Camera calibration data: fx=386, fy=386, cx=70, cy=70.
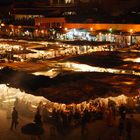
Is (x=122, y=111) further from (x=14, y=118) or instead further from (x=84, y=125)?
(x=14, y=118)

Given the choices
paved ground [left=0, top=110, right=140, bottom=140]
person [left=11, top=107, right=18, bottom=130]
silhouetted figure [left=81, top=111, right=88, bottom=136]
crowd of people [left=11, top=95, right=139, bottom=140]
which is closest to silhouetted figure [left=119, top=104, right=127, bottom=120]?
crowd of people [left=11, top=95, right=139, bottom=140]

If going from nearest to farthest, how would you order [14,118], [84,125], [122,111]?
[84,125]
[14,118]
[122,111]

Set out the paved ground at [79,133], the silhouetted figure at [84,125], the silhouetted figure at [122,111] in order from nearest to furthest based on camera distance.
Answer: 1. the paved ground at [79,133]
2. the silhouetted figure at [84,125]
3. the silhouetted figure at [122,111]

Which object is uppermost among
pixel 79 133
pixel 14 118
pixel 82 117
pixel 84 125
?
pixel 82 117

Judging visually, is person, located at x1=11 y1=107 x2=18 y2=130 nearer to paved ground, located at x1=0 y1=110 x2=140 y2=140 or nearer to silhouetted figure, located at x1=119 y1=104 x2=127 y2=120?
paved ground, located at x1=0 y1=110 x2=140 y2=140

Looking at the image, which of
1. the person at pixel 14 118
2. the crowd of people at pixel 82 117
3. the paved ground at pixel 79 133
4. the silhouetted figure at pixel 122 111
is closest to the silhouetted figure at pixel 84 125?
the crowd of people at pixel 82 117

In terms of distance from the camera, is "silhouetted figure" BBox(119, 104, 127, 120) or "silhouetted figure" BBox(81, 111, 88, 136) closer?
"silhouetted figure" BBox(81, 111, 88, 136)

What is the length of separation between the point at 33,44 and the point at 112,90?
15.2m

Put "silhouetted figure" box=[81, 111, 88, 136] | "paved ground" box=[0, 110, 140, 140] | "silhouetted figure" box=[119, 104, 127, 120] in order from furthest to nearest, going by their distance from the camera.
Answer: "silhouetted figure" box=[119, 104, 127, 120]
"silhouetted figure" box=[81, 111, 88, 136]
"paved ground" box=[0, 110, 140, 140]

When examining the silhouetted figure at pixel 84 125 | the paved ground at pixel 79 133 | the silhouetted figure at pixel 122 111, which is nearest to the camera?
the paved ground at pixel 79 133

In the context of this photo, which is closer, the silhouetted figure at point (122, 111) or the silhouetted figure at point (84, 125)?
the silhouetted figure at point (84, 125)

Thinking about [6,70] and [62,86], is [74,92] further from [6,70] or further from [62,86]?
[6,70]

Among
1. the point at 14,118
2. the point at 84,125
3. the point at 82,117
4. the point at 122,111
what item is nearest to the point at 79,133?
the point at 84,125

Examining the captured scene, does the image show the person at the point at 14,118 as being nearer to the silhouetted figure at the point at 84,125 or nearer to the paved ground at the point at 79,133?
the paved ground at the point at 79,133
